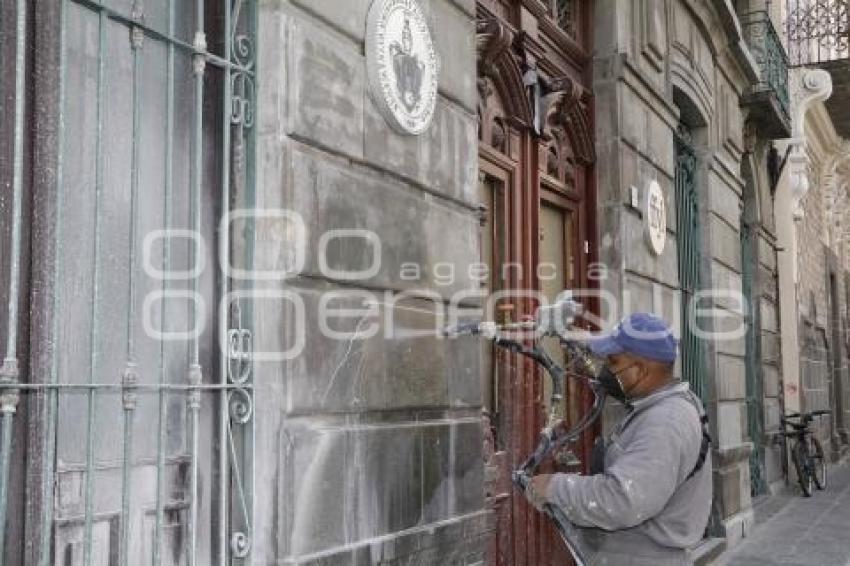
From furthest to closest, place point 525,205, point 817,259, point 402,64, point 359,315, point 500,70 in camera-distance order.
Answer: point 817,259 → point 525,205 → point 500,70 → point 402,64 → point 359,315

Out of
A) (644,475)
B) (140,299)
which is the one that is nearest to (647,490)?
(644,475)

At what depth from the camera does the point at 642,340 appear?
3.44 meters

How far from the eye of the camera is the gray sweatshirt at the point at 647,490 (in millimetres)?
3260

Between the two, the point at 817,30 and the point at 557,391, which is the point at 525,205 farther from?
the point at 817,30

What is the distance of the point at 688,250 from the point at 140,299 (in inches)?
277

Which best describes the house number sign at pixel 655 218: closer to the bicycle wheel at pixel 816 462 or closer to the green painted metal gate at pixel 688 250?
the green painted metal gate at pixel 688 250

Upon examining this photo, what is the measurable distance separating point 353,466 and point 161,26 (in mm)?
1749

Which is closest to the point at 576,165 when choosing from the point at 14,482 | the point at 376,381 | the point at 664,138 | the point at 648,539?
the point at 664,138

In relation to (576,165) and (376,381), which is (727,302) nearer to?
(576,165)

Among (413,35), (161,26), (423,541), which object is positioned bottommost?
(423,541)

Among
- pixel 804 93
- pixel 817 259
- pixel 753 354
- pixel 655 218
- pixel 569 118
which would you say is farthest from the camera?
pixel 817 259

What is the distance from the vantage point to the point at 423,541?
4.32 meters

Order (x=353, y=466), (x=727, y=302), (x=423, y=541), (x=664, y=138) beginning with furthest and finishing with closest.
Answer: (x=727, y=302) → (x=664, y=138) → (x=423, y=541) → (x=353, y=466)

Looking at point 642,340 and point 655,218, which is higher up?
point 655,218
